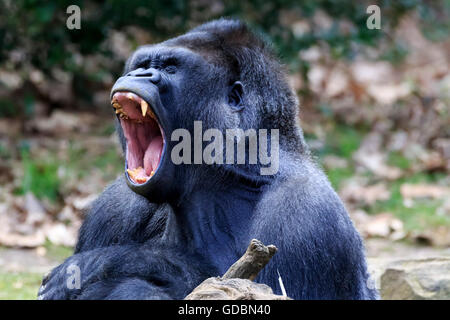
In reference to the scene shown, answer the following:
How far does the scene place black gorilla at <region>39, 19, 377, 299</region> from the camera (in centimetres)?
423

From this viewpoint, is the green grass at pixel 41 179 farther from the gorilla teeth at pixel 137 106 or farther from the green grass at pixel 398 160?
the gorilla teeth at pixel 137 106

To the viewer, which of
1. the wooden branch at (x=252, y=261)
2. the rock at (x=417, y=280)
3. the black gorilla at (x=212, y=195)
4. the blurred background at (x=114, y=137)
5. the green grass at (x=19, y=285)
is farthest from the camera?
the blurred background at (x=114, y=137)

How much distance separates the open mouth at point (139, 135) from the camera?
A: 173 inches

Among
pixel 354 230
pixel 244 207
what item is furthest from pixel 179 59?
pixel 354 230

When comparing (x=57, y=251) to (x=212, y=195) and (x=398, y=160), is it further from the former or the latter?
(x=398, y=160)

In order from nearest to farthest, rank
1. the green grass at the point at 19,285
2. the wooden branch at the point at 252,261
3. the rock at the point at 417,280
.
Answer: the wooden branch at the point at 252,261 < the rock at the point at 417,280 < the green grass at the point at 19,285

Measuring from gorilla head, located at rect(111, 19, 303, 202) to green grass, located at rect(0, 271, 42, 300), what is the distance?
67.0 inches

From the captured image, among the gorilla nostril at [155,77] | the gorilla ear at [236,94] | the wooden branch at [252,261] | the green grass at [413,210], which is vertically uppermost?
the gorilla nostril at [155,77]

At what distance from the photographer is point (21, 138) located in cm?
1008

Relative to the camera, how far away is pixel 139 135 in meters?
4.65

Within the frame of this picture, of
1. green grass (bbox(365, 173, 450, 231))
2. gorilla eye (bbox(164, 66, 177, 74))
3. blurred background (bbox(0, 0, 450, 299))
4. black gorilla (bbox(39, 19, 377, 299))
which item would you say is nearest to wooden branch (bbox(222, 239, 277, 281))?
black gorilla (bbox(39, 19, 377, 299))

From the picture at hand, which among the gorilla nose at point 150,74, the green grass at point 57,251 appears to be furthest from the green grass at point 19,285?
the gorilla nose at point 150,74

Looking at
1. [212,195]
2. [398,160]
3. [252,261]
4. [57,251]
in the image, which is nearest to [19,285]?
[57,251]

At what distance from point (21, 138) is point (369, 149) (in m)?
4.50
